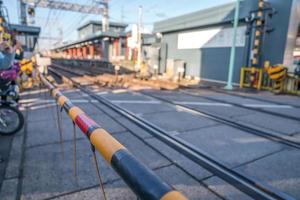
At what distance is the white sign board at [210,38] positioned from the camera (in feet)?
38.4

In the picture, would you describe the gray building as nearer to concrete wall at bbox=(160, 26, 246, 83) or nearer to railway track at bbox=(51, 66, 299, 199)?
concrete wall at bbox=(160, 26, 246, 83)

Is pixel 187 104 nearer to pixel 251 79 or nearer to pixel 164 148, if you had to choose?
pixel 164 148

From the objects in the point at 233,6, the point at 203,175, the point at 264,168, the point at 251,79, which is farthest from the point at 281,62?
the point at 203,175

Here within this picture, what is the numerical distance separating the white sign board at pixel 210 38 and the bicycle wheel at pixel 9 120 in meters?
11.2

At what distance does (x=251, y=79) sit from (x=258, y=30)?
2378mm

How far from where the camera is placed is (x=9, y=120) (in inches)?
152

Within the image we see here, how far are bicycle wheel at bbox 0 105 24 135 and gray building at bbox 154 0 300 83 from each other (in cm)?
1067

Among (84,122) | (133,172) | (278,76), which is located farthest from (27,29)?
(133,172)

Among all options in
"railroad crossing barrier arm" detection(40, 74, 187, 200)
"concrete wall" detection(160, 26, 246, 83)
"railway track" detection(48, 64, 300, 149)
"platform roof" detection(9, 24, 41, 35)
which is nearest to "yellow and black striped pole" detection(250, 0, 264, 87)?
"concrete wall" detection(160, 26, 246, 83)

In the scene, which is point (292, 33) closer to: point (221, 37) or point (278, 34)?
point (278, 34)

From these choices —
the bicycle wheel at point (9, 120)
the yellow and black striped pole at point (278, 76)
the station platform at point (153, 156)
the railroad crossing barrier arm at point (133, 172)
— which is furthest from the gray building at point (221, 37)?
the railroad crossing barrier arm at point (133, 172)

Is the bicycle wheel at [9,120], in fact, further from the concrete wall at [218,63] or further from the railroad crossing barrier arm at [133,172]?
the concrete wall at [218,63]

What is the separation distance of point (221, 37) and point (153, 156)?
11475 mm

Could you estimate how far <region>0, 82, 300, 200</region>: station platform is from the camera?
2283 millimetres
